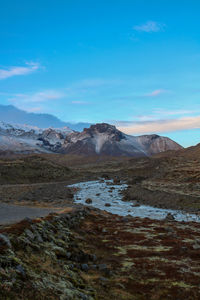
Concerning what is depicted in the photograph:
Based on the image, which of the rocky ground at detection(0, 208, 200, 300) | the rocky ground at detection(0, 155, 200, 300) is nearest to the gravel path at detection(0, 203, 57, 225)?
the rocky ground at detection(0, 155, 200, 300)

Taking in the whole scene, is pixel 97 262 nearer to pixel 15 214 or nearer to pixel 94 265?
pixel 94 265

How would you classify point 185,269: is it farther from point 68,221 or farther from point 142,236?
point 68,221

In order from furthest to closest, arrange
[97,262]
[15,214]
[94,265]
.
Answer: [15,214]
[97,262]
[94,265]

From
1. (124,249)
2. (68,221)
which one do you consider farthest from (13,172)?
(124,249)

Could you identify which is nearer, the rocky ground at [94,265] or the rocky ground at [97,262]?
the rocky ground at [94,265]

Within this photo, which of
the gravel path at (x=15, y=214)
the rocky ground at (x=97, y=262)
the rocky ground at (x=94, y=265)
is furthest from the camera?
the gravel path at (x=15, y=214)

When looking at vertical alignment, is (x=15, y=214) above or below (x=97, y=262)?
above

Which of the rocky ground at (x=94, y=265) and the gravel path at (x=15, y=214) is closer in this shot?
the rocky ground at (x=94, y=265)

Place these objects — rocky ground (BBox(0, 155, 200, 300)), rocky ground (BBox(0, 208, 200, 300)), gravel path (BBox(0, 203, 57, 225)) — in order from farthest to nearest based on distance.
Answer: gravel path (BBox(0, 203, 57, 225))
rocky ground (BBox(0, 155, 200, 300))
rocky ground (BBox(0, 208, 200, 300))

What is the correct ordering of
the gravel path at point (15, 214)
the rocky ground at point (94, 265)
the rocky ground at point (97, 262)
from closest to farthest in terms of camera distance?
1. the rocky ground at point (94, 265)
2. the rocky ground at point (97, 262)
3. the gravel path at point (15, 214)

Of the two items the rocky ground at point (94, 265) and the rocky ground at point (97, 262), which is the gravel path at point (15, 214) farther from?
the rocky ground at point (94, 265)

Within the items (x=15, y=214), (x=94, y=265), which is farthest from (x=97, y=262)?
(x=15, y=214)

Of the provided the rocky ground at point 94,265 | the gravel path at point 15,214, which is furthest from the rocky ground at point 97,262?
the gravel path at point 15,214

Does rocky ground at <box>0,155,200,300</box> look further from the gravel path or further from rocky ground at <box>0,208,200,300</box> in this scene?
the gravel path
